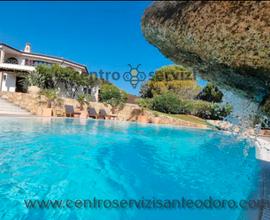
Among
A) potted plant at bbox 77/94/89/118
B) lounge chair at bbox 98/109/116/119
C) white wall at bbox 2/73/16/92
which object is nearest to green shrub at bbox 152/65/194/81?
lounge chair at bbox 98/109/116/119

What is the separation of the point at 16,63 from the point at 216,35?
109 feet

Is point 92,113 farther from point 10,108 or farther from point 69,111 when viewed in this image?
point 10,108

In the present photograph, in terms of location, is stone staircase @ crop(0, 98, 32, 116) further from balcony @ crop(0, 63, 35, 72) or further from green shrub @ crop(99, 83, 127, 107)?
green shrub @ crop(99, 83, 127, 107)

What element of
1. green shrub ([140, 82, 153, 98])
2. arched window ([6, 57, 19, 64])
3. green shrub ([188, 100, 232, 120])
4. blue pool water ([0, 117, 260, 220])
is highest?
arched window ([6, 57, 19, 64])

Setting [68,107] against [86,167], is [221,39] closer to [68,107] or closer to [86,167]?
[86,167]

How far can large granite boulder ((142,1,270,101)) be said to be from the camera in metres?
2.20

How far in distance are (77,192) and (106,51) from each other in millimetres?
22391

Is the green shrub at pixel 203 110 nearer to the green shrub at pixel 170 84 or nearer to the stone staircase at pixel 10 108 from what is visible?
the green shrub at pixel 170 84

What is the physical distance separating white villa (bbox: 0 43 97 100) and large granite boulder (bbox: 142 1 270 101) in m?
27.1

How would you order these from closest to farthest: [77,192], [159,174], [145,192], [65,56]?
[77,192], [145,192], [159,174], [65,56]

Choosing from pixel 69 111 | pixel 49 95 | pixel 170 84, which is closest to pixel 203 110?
pixel 170 84

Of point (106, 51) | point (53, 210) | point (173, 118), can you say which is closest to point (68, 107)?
point (106, 51)

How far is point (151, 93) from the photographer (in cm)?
4016

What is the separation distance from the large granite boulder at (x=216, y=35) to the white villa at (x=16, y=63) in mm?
27104
